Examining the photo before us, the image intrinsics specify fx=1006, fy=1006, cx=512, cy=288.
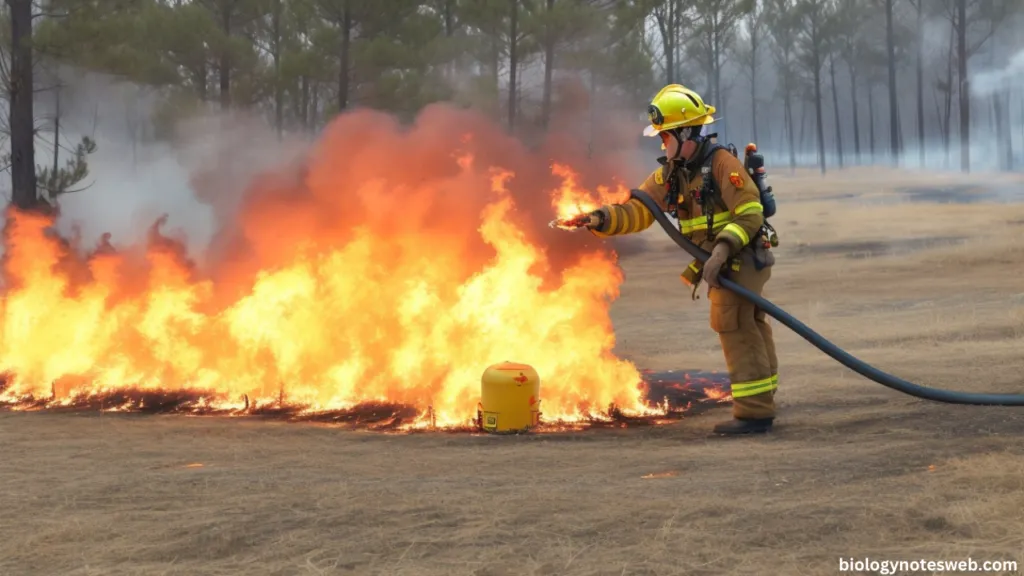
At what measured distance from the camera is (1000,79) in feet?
176

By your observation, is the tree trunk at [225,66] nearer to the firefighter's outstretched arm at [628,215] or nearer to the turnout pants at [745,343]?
the firefighter's outstretched arm at [628,215]

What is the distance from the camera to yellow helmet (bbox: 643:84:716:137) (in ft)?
21.7

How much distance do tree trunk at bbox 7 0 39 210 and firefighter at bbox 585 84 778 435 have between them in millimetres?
10094

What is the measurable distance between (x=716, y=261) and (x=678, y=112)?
1063 millimetres

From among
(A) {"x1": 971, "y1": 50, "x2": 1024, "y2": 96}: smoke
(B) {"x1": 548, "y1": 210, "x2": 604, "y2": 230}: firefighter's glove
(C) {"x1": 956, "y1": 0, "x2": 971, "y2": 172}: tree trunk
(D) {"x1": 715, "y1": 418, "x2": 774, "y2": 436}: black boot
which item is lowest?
(D) {"x1": 715, "y1": 418, "x2": 774, "y2": 436}: black boot

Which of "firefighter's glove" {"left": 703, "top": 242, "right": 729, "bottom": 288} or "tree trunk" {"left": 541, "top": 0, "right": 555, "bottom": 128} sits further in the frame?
"tree trunk" {"left": 541, "top": 0, "right": 555, "bottom": 128}

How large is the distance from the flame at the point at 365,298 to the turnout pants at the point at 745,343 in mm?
1178

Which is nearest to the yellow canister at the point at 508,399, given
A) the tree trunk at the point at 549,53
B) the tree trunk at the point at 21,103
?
the tree trunk at the point at 21,103

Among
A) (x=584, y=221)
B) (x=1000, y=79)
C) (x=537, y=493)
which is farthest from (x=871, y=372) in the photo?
(x=1000, y=79)

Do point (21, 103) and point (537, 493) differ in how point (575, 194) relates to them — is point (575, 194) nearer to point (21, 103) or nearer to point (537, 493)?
point (537, 493)

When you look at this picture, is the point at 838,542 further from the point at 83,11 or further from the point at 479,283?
the point at 83,11

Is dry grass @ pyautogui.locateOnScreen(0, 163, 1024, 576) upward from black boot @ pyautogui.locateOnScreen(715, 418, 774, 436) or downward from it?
downward

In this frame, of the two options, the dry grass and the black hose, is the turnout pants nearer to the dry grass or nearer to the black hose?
the black hose

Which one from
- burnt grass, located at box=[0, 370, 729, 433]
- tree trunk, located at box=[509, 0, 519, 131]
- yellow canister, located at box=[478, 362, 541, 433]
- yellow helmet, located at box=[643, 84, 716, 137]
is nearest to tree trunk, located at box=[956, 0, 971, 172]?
tree trunk, located at box=[509, 0, 519, 131]
